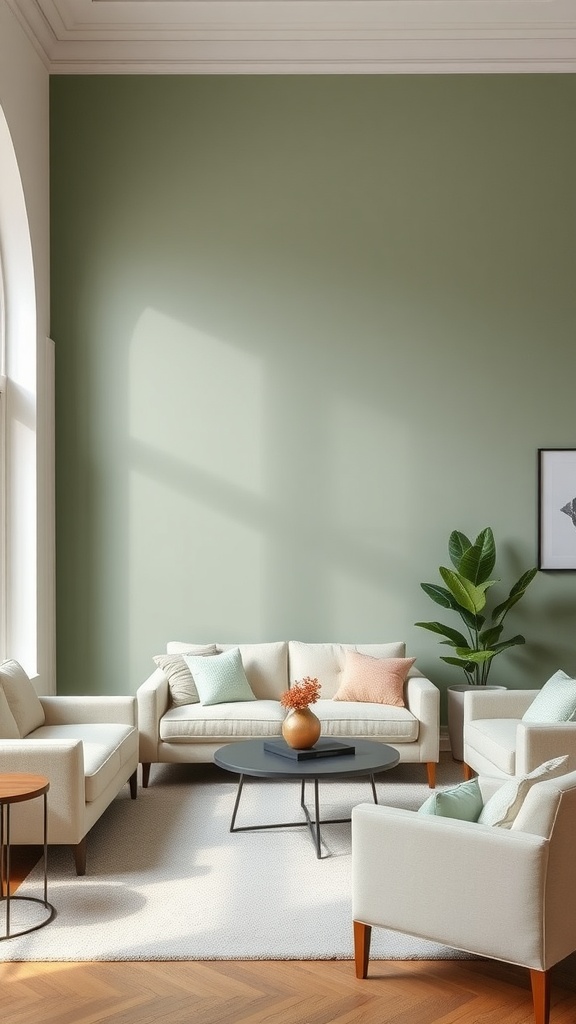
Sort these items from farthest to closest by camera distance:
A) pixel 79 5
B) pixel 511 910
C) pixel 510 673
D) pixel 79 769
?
pixel 510 673, pixel 79 5, pixel 79 769, pixel 511 910

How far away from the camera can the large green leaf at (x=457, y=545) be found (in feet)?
21.2

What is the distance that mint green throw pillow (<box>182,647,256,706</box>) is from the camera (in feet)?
19.6

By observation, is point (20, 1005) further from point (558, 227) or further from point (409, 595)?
point (558, 227)

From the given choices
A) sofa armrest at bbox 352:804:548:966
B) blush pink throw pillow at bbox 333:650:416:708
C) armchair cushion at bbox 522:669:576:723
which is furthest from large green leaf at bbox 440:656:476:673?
sofa armrest at bbox 352:804:548:966

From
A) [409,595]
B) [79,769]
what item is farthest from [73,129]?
[79,769]

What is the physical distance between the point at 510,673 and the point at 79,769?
138 inches

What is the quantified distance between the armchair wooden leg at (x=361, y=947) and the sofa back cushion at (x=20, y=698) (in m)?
2.33

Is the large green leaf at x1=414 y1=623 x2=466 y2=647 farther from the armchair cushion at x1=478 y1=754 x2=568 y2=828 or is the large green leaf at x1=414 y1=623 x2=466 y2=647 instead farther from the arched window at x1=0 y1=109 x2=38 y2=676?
the armchair cushion at x1=478 y1=754 x2=568 y2=828

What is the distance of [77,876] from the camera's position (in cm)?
430

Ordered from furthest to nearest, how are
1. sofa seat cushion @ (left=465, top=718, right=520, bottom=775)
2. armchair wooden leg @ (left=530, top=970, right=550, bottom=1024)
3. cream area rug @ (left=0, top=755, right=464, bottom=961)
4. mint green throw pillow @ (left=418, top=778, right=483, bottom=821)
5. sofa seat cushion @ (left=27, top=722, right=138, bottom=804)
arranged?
1. sofa seat cushion @ (left=465, top=718, right=520, bottom=775)
2. sofa seat cushion @ (left=27, top=722, right=138, bottom=804)
3. cream area rug @ (left=0, top=755, right=464, bottom=961)
4. mint green throw pillow @ (left=418, top=778, right=483, bottom=821)
5. armchair wooden leg @ (left=530, top=970, right=550, bottom=1024)

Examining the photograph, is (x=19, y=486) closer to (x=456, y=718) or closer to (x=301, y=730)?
(x=301, y=730)

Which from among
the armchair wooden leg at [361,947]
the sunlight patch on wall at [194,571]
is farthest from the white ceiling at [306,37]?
the armchair wooden leg at [361,947]

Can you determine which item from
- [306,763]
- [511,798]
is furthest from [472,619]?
[511,798]

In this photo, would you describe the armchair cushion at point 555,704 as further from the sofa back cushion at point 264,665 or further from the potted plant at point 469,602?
the sofa back cushion at point 264,665
